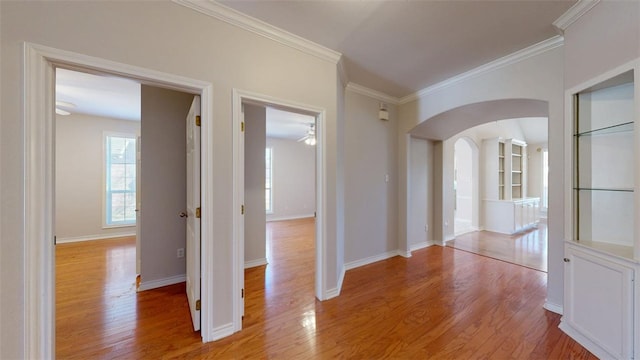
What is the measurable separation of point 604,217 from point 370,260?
8.36 feet

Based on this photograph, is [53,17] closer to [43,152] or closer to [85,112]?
[43,152]

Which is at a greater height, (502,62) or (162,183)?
(502,62)

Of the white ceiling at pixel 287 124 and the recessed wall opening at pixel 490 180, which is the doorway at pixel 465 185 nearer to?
the recessed wall opening at pixel 490 180

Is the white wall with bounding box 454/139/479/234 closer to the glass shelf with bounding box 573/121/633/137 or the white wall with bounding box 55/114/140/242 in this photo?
the glass shelf with bounding box 573/121/633/137

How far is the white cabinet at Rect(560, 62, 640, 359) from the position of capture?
5.16ft

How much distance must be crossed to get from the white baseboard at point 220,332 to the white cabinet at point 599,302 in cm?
282

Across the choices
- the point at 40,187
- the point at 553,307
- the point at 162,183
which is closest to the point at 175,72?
the point at 40,187

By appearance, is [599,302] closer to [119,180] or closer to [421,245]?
[421,245]

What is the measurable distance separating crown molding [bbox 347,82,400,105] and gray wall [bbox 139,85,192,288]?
87.2 inches

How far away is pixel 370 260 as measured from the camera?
12.2 feet

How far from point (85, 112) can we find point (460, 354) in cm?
718

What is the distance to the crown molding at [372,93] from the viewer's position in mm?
3439

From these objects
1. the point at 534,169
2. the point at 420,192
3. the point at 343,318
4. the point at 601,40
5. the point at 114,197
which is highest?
the point at 601,40

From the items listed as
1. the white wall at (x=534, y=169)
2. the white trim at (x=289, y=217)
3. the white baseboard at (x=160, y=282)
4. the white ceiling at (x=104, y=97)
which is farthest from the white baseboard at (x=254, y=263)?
the white wall at (x=534, y=169)
